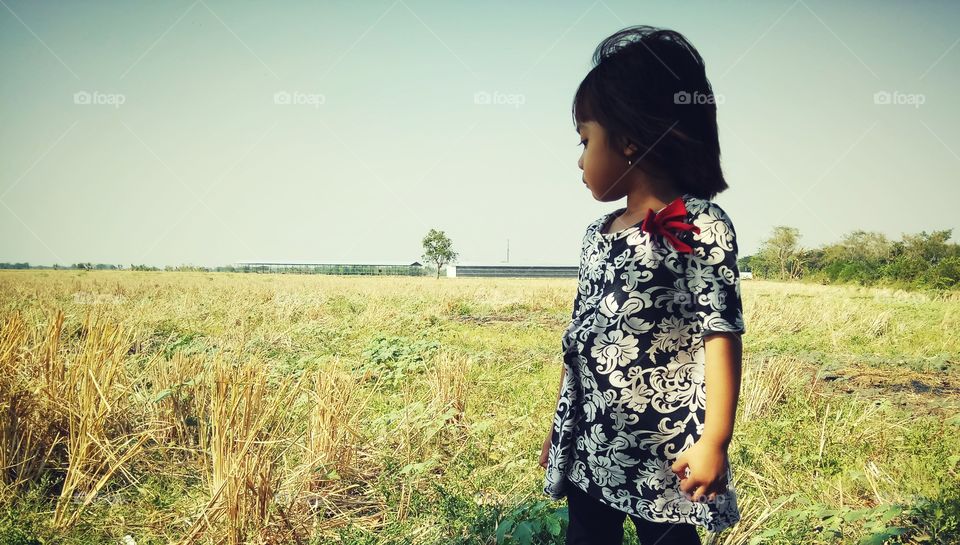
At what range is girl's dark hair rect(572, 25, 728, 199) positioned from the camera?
123cm

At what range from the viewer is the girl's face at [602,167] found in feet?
4.25

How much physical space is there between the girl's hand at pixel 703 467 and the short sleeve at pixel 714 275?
253 mm

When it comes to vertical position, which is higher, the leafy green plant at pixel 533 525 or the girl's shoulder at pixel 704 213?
the girl's shoulder at pixel 704 213

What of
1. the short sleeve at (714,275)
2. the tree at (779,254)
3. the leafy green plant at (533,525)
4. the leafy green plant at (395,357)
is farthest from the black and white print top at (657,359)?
the tree at (779,254)

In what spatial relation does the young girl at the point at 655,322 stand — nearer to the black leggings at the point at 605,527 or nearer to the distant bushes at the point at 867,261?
the black leggings at the point at 605,527

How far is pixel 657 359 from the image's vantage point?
3.98 ft

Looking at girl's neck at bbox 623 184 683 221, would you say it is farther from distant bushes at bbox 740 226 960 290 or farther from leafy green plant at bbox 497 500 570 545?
distant bushes at bbox 740 226 960 290

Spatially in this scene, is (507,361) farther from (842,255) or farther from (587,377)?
(842,255)

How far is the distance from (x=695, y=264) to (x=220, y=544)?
87.4 inches

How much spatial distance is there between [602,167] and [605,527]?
93 cm

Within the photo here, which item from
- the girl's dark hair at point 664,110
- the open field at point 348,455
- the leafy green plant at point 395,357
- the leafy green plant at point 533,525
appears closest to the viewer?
the girl's dark hair at point 664,110

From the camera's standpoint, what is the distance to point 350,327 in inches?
399

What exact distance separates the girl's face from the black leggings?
0.79 meters

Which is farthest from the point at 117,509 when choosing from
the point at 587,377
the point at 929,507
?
the point at 929,507
